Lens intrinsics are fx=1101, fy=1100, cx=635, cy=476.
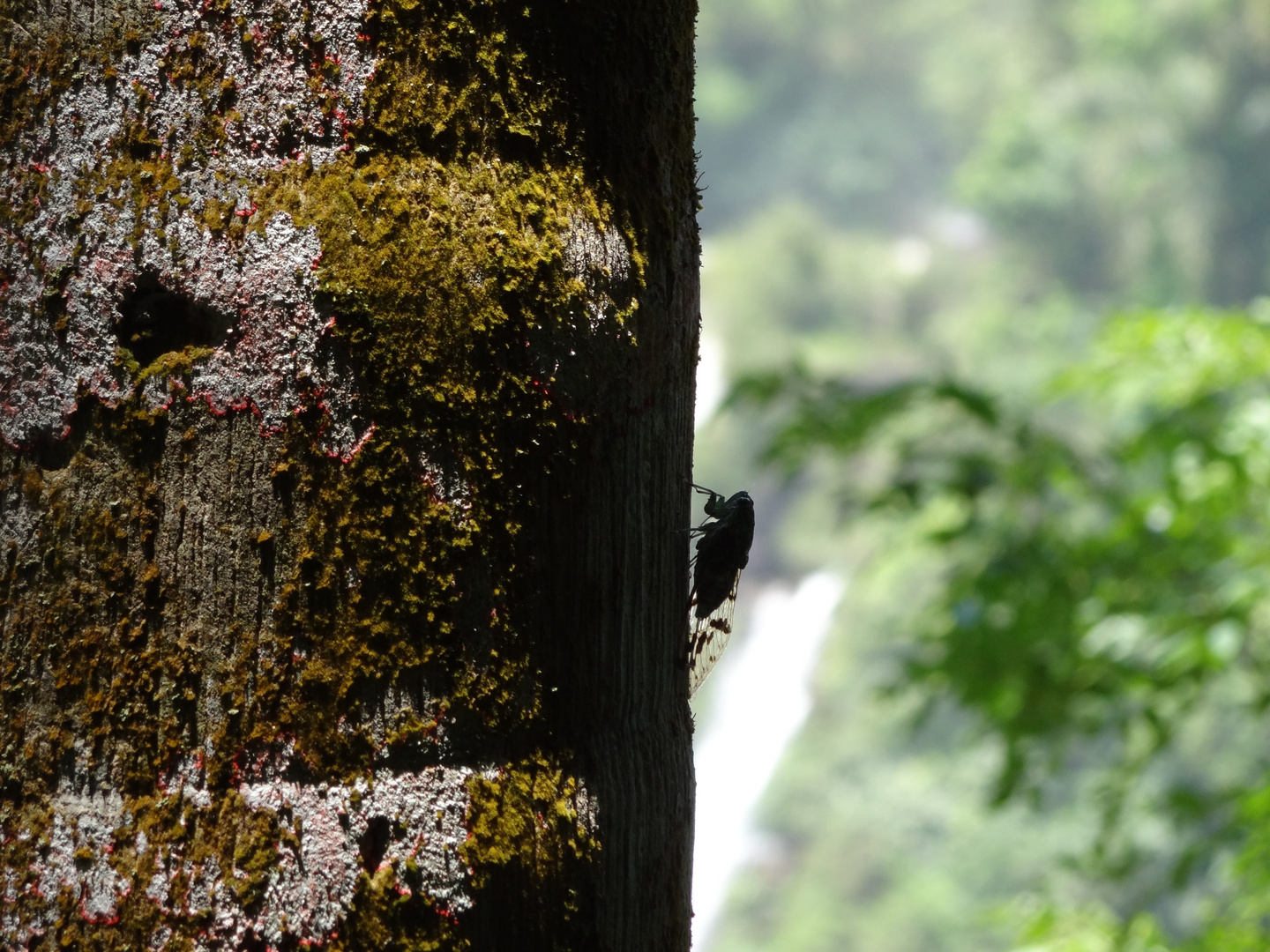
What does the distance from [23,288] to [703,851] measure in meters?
22.0

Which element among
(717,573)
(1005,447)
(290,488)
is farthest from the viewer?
(1005,447)

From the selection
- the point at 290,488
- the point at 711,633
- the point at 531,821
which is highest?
the point at 711,633

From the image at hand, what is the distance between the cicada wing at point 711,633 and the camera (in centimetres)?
106

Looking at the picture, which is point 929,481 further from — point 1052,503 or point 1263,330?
point 1263,330

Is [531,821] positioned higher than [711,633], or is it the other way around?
[711,633]

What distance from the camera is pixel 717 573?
1126 millimetres

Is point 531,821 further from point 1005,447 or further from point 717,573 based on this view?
point 1005,447

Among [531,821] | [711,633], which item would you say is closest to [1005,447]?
[711,633]

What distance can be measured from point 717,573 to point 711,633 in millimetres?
74

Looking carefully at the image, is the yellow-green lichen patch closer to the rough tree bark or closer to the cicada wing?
the rough tree bark

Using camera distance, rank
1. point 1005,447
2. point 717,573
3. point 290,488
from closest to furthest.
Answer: point 290,488 < point 717,573 < point 1005,447

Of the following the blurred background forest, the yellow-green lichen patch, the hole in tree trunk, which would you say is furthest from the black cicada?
the blurred background forest

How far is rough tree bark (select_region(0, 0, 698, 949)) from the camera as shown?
50 centimetres

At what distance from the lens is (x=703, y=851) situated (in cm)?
2119
